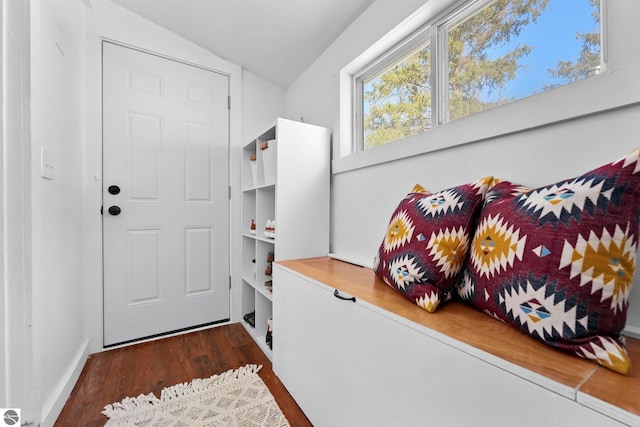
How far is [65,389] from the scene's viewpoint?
1333 millimetres

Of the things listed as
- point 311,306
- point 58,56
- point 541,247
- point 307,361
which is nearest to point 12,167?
point 58,56

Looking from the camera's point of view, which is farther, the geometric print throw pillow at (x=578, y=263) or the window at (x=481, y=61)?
the window at (x=481, y=61)

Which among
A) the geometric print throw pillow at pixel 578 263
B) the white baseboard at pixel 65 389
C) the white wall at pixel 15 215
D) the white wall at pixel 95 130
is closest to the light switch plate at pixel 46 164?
the white wall at pixel 15 215

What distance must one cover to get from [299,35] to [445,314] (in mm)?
1926

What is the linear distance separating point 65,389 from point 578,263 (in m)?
2.14

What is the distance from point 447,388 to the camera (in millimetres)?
646

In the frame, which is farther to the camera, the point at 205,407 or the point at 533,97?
the point at 205,407

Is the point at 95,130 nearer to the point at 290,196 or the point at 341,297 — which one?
the point at 290,196

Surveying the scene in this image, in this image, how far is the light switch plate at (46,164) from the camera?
3.71ft

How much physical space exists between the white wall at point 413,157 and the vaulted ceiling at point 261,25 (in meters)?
0.09

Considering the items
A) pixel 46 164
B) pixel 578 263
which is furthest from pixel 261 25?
pixel 578 263

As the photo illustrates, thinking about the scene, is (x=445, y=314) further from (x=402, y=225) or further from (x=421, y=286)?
(x=402, y=225)

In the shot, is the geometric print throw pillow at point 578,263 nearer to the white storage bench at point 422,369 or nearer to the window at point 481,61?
the white storage bench at point 422,369

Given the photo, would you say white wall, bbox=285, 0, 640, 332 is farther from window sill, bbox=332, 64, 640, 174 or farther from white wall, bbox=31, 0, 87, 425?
white wall, bbox=31, 0, 87, 425
